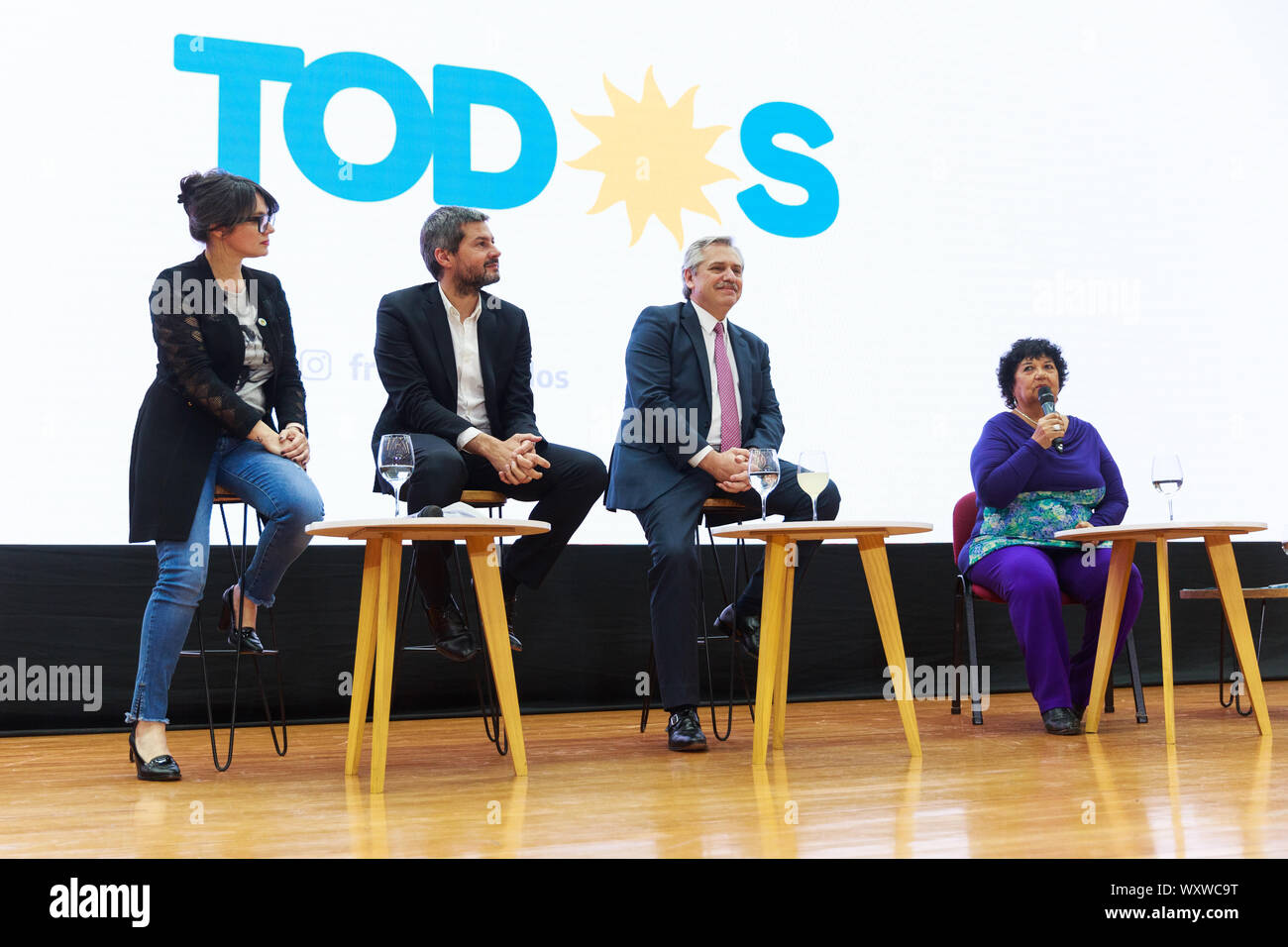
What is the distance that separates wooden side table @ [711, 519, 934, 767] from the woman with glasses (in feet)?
3.44

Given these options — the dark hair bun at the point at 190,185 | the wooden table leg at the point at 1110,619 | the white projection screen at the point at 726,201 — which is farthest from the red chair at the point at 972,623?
the dark hair bun at the point at 190,185

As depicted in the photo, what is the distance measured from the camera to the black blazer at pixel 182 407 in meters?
2.61

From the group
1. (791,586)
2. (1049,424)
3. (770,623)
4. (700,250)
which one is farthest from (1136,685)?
(700,250)

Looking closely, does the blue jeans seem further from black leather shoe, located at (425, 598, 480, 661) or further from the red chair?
the red chair

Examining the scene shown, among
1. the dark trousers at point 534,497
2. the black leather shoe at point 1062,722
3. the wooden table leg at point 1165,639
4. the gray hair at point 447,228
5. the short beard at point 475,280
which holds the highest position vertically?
the gray hair at point 447,228

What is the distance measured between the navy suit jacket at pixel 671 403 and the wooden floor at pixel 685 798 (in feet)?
2.34

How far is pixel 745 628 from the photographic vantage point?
318cm

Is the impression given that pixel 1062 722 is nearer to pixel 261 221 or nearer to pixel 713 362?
pixel 713 362

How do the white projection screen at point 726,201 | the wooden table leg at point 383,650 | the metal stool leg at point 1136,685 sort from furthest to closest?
the white projection screen at point 726,201, the metal stool leg at point 1136,685, the wooden table leg at point 383,650

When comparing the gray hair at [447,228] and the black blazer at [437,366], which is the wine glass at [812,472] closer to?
the black blazer at [437,366]

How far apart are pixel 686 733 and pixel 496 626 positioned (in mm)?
654

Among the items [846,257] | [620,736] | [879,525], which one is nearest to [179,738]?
[620,736]

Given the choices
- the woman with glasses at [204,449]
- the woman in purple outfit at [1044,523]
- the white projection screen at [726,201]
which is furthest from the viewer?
the white projection screen at [726,201]
